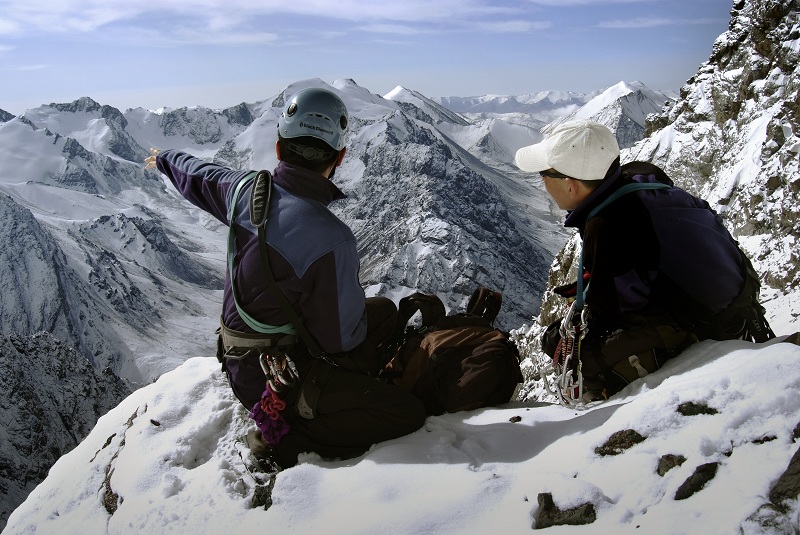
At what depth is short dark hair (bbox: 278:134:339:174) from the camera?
5637 millimetres

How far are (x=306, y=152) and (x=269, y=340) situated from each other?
2.01 metres

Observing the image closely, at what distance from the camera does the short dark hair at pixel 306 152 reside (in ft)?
18.5

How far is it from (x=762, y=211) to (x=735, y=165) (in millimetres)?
4828

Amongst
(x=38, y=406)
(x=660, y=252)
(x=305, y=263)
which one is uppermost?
(x=660, y=252)

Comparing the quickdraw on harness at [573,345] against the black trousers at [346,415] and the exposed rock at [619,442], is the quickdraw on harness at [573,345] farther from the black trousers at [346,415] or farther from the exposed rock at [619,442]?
the black trousers at [346,415]

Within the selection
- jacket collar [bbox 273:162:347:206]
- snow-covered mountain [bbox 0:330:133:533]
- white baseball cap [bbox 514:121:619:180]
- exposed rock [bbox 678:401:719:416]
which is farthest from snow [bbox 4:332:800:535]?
snow-covered mountain [bbox 0:330:133:533]

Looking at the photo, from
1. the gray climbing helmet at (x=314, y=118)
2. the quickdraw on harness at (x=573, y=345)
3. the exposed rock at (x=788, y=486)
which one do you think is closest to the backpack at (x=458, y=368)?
the quickdraw on harness at (x=573, y=345)

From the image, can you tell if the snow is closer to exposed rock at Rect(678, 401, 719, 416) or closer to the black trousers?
exposed rock at Rect(678, 401, 719, 416)

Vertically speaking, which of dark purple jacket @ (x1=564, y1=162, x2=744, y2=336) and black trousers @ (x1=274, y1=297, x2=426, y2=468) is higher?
dark purple jacket @ (x1=564, y1=162, x2=744, y2=336)

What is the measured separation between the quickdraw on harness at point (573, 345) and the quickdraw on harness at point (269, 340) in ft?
8.81

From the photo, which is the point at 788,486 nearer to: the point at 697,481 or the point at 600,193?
the point at 697,481

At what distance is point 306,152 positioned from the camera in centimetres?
563

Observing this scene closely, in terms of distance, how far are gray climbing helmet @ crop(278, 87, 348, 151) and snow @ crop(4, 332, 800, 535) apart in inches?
131

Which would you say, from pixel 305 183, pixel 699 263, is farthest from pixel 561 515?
pixel 305 183
